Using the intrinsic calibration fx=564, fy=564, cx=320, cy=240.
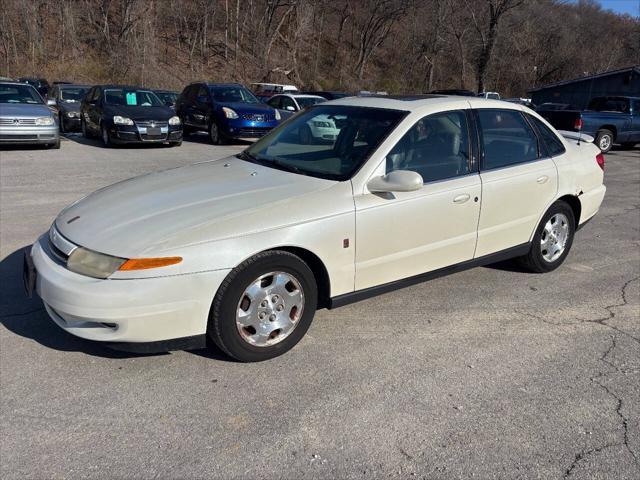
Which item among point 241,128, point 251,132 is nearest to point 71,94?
point 241,128

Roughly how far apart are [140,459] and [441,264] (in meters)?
2.57

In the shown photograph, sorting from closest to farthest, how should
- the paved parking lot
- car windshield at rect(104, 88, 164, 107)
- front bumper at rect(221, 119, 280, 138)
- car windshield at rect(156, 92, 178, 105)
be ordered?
the paved parking lot
car windshield at rect(104, 88, 164, 107)
front bumper at rect(221, 119, 280, 138)
car windshield at rect(156, 92, 178, 105)

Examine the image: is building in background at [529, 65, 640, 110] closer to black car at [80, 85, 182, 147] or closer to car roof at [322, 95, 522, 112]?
black car at [80, 85, 182, 147]

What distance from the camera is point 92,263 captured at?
10.6 ft

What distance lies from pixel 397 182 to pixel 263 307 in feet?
3.87

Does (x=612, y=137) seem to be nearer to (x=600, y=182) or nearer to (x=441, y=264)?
(x=600, y=182)

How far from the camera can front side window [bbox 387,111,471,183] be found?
13.3 feet

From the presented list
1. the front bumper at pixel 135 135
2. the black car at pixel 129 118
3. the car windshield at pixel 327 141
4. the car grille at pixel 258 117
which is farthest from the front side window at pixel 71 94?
the car windshield at pixel 327 141

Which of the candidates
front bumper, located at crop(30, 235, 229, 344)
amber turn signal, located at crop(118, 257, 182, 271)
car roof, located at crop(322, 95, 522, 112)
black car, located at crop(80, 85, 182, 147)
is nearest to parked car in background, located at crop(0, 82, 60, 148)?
black car, located at crop(80, 85, 182, 147)

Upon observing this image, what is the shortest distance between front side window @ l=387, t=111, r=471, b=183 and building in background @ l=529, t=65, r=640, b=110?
27.0m

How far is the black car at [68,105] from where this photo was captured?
17547 millimetres

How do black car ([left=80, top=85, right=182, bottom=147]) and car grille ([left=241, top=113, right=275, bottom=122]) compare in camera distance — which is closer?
black car ([left=80, top=85, right=182, bottom=147])

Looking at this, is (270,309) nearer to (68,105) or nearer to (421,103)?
(421,103)

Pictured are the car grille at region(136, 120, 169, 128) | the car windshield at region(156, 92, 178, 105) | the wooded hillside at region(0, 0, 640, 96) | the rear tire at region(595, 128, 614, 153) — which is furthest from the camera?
the wooded hillside at region(0, 0, 640, 96)
